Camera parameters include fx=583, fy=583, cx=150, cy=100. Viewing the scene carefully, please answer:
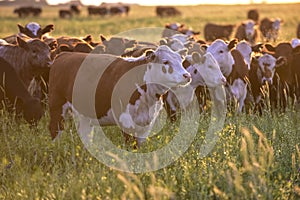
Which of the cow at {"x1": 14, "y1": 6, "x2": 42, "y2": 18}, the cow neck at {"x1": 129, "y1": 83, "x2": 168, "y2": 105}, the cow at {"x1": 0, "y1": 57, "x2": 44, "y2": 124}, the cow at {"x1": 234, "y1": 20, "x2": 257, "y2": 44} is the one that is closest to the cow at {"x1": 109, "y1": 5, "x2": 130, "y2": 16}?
the cow at {"x1": 14, "y1": 6, "x2": 42, "y2": 18}

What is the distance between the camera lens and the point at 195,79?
28.4 feet

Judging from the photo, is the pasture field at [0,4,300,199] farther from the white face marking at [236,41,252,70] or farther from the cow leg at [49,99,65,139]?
the white face marking at [236,41,252,70]

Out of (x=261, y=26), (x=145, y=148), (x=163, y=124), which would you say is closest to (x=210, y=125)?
(x=163, y=124)

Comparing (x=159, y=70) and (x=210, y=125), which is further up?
(x=159, y=70)

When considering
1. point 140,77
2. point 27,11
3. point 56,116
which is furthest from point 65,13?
point 140,77

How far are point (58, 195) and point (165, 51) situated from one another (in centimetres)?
259

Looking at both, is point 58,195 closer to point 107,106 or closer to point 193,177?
point 193,177

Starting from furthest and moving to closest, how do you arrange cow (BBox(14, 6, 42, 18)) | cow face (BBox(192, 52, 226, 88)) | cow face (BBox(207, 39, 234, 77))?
cow (BBox(14, 6, 42, 18)) → cow face (BBox(207, 39, 234, 77)) → cow face (BBox(192, 52, 226, 88))

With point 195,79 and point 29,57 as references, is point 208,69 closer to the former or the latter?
point 195,79

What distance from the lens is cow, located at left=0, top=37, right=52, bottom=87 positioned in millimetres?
9148

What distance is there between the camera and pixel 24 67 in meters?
9.36

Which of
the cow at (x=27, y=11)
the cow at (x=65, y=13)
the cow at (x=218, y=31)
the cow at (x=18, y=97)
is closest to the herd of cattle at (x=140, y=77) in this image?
the cow at (x=18, y=97)

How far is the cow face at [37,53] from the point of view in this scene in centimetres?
913

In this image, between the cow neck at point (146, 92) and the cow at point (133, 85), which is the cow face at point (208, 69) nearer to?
the cow at point (133, 85)
